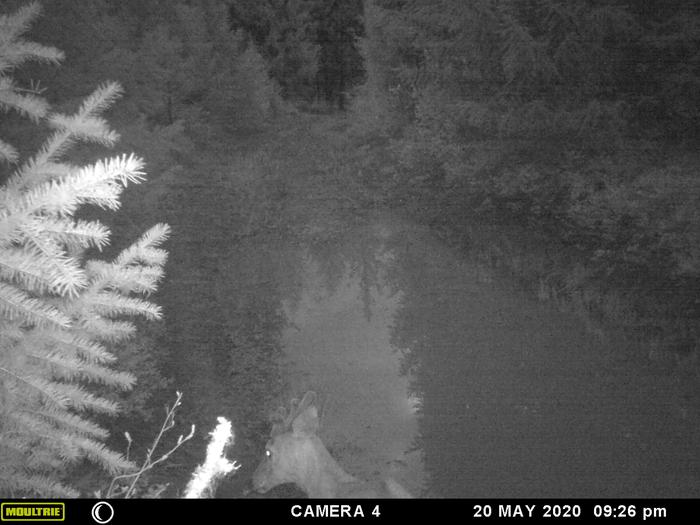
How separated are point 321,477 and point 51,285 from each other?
3.07m

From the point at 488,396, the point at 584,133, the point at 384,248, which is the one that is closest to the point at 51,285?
the point at 488,396

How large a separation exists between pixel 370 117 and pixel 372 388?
575 inches

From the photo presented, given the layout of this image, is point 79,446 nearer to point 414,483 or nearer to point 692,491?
point 414,483

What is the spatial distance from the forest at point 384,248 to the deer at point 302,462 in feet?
0.61

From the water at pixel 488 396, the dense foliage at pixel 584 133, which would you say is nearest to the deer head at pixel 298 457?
the water at pixel 488 396

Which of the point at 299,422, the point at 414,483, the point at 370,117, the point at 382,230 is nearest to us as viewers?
the point at 299,422

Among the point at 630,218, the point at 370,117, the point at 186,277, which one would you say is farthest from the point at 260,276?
the point at 370,117

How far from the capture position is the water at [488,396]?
5289 millimetres

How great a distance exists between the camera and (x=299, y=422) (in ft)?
15.0

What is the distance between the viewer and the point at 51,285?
6.71ft

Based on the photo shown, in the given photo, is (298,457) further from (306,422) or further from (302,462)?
(306,422)
